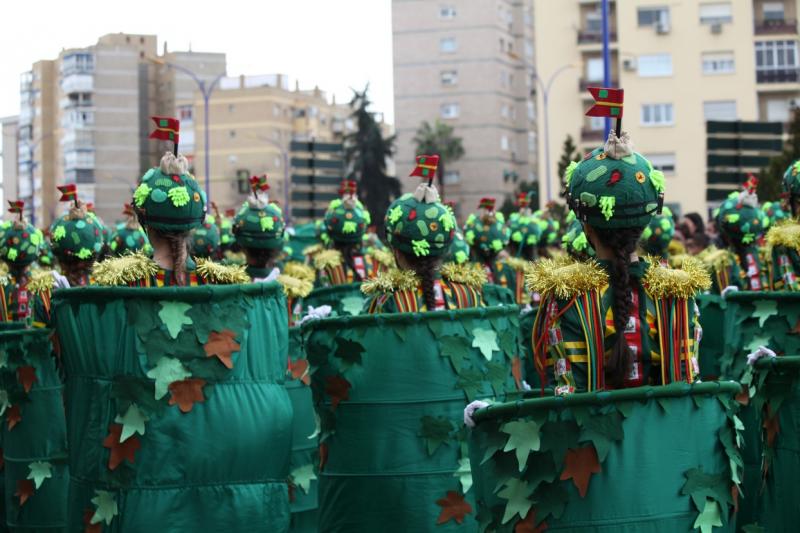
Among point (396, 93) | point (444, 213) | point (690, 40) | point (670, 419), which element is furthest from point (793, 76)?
point (670, 419)

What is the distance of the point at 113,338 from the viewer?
278 inches

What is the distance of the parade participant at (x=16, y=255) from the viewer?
49.4 ft

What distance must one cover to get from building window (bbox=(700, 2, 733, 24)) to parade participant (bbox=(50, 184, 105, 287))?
5603 centimetres

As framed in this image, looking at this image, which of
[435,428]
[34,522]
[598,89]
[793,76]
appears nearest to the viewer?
[598,89]

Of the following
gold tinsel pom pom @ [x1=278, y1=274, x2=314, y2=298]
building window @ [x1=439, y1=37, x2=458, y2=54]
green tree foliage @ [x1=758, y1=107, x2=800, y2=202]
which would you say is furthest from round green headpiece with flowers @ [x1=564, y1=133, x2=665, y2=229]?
building window @ [x1=439, y1=37, x2=458, y2=54]

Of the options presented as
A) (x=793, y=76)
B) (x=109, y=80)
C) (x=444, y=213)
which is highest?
(x=109, y=80)

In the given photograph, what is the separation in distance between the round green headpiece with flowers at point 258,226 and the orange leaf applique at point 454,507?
205 inches

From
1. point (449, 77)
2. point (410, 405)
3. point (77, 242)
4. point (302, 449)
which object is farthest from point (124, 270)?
point (449, 77)

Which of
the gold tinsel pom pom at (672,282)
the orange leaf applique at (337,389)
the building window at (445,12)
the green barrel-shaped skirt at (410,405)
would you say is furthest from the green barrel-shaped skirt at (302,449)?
the building window at (445,12)

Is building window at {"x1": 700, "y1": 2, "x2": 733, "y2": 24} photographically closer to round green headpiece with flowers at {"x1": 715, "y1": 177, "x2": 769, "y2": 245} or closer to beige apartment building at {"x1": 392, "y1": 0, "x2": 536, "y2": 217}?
beige apartment building at {"x1": 392, "y1": 0, "x2": 536, "y2": 217}

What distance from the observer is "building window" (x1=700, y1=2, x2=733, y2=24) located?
64188 millimetres

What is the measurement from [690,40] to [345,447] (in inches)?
2322

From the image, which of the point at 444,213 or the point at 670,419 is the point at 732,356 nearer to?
the point at 444,213

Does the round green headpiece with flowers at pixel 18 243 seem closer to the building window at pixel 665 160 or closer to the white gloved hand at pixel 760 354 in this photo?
the white gloved hand at pixel 760 354
